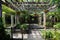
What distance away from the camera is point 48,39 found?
9953mm

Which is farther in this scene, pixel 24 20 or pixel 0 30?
pixel 24 20

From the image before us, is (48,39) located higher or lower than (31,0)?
lower

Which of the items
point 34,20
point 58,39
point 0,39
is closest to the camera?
point 0,39

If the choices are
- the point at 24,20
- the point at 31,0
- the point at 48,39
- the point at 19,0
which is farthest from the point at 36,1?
the point at 24,20

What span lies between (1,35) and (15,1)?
2881 millimetres

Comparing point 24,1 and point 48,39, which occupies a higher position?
point 24,1

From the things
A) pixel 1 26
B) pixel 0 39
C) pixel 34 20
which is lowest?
pixel 34 20

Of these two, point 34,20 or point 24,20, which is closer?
point 24,20

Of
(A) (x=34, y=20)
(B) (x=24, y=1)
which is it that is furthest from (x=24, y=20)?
(B) (x=24, y=1)

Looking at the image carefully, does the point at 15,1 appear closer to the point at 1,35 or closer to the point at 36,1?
the point at 36,1

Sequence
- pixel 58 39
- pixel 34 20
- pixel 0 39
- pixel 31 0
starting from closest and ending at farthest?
pixel 0 39
pixel 58 39
pixel 31 0
pixel 34 20

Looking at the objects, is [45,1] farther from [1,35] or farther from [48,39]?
[1,35]

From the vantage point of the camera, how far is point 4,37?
7.56 metres

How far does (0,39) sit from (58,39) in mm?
3126
